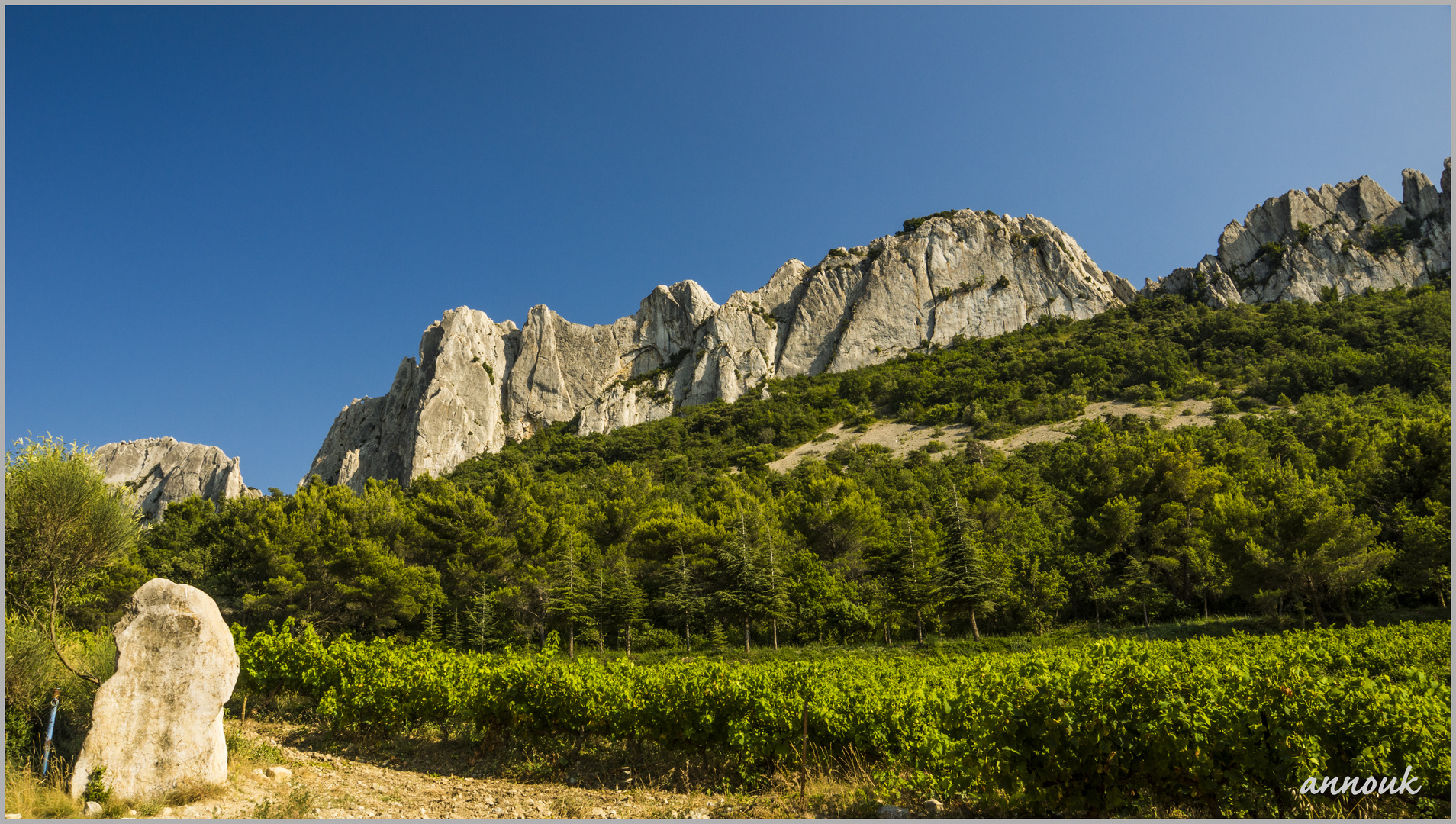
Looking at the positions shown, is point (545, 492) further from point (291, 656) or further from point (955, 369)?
point (955, 369)

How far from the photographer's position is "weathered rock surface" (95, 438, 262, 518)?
98.1 m

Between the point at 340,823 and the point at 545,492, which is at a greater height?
the point at 545,492

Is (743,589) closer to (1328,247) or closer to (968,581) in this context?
(968,581)

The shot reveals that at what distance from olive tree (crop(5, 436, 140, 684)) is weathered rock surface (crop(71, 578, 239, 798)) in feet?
12.7

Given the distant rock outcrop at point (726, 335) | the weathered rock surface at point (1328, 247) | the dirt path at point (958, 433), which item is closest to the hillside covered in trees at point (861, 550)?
the dirt path at point (958, 433)

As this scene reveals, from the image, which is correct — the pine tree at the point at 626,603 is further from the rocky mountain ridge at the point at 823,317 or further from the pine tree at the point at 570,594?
the rocky mountain ridge at the point at 823,317

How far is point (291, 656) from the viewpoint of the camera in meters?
13.5

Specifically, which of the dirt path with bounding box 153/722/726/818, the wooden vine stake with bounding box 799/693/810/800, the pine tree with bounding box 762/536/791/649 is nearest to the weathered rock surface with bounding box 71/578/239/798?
the dirt path with bounding box 153/722/726/818

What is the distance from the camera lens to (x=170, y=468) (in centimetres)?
10719

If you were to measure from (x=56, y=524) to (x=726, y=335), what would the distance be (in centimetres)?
8832

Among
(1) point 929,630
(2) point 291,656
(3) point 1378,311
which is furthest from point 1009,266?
(2) point 291,656

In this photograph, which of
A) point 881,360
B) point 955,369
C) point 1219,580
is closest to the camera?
point 1219,580

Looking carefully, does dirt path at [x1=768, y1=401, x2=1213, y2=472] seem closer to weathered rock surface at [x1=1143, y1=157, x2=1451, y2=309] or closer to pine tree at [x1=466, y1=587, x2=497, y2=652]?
weathered rock surface at [x1=1143, y1=157, x2=1451, y2=309]

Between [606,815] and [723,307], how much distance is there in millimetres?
95320
